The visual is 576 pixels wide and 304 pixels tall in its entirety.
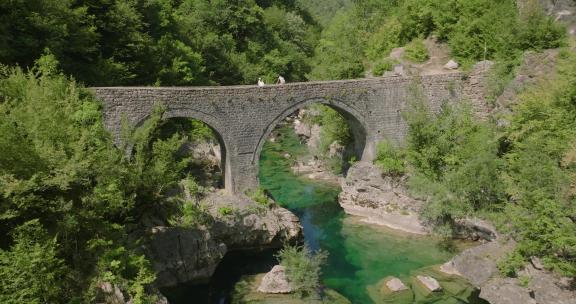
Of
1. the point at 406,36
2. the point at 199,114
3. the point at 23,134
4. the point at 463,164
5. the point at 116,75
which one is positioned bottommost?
the point at 463,164

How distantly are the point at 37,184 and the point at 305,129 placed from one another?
23.1m

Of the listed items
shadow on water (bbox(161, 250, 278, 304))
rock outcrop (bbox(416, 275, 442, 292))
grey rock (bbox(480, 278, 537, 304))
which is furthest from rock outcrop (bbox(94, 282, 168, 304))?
grey rock (bbox(480, 278, 537, 304))

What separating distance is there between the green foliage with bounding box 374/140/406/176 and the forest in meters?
0.06

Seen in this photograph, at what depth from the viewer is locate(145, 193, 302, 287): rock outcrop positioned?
40.1 feet

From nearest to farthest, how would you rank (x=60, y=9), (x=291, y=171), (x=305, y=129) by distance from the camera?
1. (x=60, y=9)
2. (x=291, y=171)
3. (x=305, y=129)

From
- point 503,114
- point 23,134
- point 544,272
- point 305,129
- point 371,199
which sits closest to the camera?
point 23,134

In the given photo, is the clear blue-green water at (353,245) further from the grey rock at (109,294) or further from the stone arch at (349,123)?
the grey rock at (109,294)

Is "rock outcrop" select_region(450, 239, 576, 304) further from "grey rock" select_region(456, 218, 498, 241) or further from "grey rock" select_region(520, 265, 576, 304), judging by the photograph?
"grey rock" select_region(456, 218, 498, 241)

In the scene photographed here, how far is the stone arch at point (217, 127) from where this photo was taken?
14930mm

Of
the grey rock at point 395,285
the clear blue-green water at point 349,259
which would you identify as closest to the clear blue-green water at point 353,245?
the clear blue-green water at point 349,259

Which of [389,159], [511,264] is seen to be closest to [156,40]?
[389,159]

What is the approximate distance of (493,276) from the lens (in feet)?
38.7

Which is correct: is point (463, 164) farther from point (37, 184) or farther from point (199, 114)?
point (37, 184)

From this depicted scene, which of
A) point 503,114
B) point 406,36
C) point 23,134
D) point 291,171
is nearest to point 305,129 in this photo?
point 291,171
